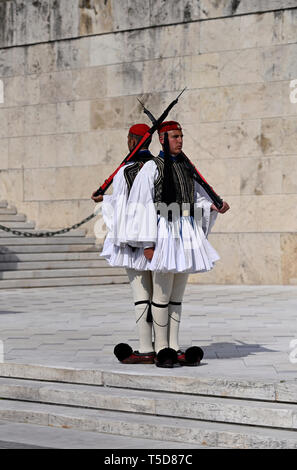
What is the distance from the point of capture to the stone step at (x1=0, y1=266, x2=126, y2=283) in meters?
17.1

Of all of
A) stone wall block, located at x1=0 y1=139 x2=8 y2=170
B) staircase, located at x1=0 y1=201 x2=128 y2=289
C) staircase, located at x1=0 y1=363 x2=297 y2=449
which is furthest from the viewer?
stone wall block, located at x1=0 y1=139 x2=8 y2=170

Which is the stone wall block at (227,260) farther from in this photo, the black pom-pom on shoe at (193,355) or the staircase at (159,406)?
the staircase at (159,406)

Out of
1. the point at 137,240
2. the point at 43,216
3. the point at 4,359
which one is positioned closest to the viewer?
the point at 137,240

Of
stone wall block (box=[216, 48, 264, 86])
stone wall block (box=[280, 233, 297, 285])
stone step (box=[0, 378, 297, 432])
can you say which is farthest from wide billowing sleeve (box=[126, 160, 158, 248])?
stone wall block (box=[216, 48, 264, 86])

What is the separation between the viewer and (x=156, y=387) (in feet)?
23.9

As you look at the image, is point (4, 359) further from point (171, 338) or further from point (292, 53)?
point (292, 53)

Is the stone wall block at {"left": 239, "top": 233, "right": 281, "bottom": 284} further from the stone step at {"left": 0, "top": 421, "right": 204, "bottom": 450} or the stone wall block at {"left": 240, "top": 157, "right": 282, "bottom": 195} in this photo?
the stone step at {"left": 0, "top": 421, "right": 204, "bottom": 450}

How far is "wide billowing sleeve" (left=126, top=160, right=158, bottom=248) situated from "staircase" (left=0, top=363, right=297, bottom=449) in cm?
107

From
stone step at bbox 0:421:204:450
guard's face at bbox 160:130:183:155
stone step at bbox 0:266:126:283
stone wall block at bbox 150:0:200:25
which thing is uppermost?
stone wall block at bbox 150:0:200:25

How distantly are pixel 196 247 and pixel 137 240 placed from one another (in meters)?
0.50

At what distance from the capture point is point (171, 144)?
7.90 meters

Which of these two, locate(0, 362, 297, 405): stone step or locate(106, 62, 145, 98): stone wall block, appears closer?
locate(0, 362, 297, 405): stone step
